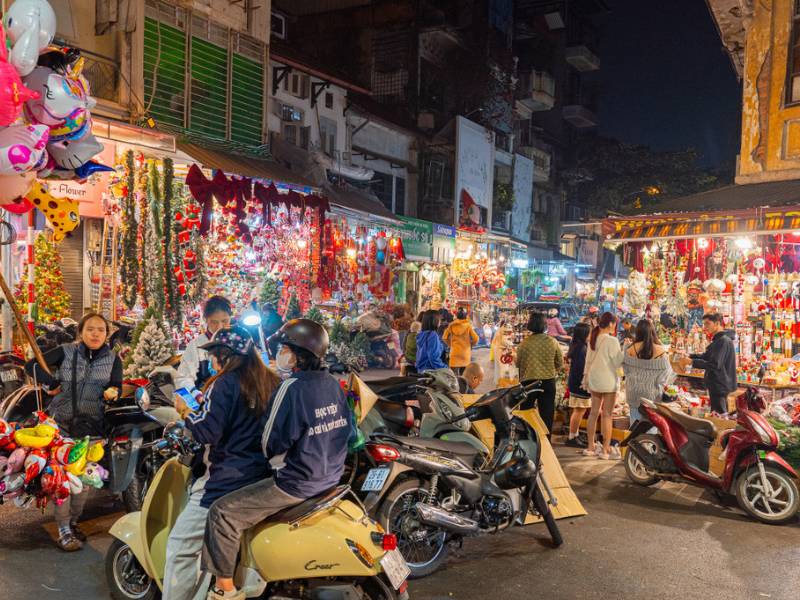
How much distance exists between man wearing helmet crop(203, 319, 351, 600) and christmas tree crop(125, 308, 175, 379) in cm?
616

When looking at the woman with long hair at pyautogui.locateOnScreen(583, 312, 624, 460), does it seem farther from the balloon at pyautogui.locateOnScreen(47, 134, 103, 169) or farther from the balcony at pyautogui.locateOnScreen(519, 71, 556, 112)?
the balcony at pyautogui.locateOnScreen(519, 71, 556, 112)

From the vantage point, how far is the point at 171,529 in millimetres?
4113

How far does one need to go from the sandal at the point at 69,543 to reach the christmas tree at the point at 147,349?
3.99 meters

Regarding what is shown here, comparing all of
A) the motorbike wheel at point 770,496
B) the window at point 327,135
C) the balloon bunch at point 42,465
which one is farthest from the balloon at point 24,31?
the window at point 327,135

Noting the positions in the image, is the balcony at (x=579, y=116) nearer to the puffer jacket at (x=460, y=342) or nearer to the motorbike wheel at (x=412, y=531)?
the puffer jacket at (x=460, y=342)

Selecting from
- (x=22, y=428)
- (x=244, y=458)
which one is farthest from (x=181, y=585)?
(x=22, y=428)

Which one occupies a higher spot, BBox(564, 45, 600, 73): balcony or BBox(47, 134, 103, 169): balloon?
BBox(564, 45, 600, 73): balcony

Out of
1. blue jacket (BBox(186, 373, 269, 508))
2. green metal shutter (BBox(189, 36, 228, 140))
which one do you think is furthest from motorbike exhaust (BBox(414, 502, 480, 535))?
green metal shutter (BBox(189, 36, 228, 140))

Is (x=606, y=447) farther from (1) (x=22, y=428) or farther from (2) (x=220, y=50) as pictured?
(2) (x=220, y=50)

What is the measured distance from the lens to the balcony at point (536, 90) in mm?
36406

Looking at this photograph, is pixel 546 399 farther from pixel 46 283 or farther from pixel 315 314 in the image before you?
pixel 46 283

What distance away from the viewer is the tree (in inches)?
1371

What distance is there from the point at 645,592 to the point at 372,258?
14.5 meters

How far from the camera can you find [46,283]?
10672 millimetres
